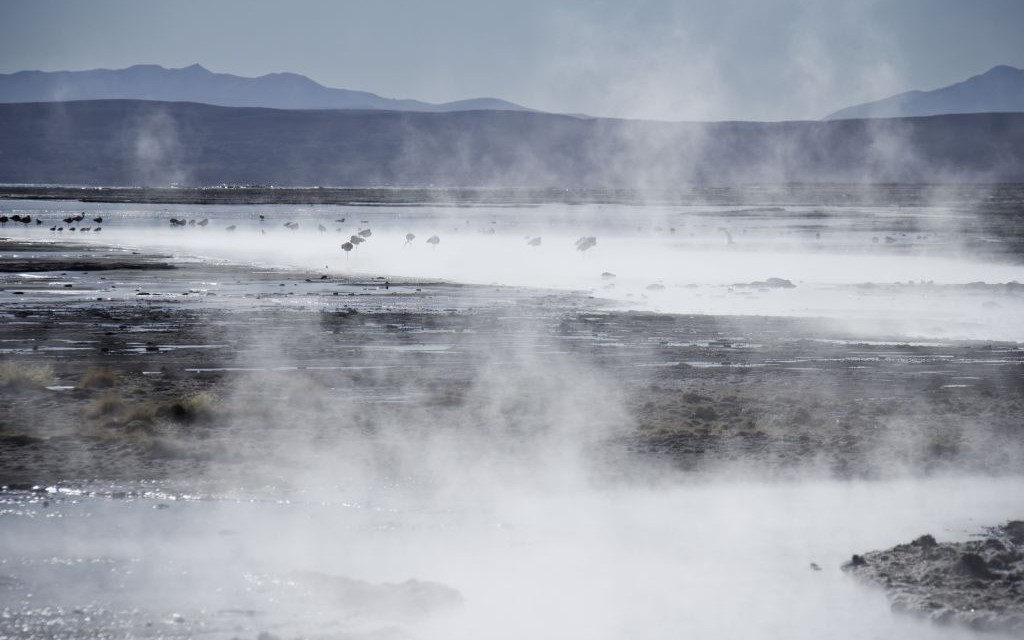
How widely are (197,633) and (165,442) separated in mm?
5788

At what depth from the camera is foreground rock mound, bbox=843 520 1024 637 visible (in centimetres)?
883

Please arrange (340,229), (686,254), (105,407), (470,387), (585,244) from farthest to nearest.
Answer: (340,229)
(585,244)
(686,254)
(470,387)
(105,407)

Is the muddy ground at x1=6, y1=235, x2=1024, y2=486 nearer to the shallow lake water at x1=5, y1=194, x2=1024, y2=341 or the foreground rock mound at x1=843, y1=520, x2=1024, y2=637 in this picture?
the foreground rock mound at x1=843, y1=520, x2=1024, y2=637

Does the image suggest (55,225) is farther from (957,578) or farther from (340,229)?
(957,578)

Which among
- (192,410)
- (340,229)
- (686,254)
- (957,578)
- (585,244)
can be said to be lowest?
(957,578)

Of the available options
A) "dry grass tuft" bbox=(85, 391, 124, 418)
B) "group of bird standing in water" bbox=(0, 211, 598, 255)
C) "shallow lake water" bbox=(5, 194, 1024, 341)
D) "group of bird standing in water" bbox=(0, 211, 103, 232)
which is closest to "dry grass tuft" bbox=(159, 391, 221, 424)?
"dry grass tuft" bbox=(85, 391, 124, 418)

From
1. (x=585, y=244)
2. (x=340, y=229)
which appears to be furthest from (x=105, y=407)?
(x=340, y=229)

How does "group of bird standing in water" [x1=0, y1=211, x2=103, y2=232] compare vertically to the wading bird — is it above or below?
above

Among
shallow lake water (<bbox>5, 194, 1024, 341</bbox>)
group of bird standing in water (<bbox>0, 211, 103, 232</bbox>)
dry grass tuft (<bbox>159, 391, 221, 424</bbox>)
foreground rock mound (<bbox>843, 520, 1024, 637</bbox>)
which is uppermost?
group of bird standing in water (<bbox>0, 211, 103, 232</bbox>)

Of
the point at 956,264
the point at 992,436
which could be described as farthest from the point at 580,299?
the point at 956,264

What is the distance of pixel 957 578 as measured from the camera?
31.0 ft

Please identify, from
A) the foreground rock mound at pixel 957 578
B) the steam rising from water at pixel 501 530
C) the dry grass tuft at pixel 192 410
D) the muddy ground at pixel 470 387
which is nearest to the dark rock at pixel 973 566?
the foreground rock mound at pixel 957 578

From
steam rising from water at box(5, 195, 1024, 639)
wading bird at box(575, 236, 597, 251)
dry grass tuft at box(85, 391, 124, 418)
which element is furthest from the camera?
wading bird at box(575, 236, 597, 251)

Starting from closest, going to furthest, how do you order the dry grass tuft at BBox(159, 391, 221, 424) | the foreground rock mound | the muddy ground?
the foreground rock mound
the muddy ground
the dry grass tuft at BBox(159, 391, 221, 424)
